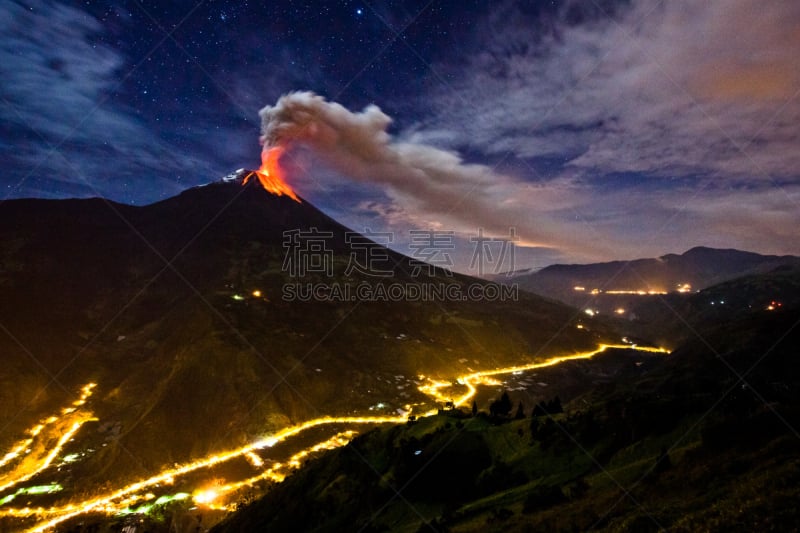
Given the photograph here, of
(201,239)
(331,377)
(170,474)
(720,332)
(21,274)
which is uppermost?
(201,239)

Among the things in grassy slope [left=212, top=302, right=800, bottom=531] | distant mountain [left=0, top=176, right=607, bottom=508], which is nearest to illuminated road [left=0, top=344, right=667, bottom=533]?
distant mountain [left=0, top=176, right=607, bottom=508]

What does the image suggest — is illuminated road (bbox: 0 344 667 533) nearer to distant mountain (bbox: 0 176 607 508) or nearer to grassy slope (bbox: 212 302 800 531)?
distant mountain (bbox: 0 176 607 508)

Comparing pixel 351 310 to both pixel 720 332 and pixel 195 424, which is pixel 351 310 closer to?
pixel 195 424

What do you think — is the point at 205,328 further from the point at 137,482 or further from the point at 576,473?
the point at 576,473

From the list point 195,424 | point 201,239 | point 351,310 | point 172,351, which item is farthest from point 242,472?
point 201,239

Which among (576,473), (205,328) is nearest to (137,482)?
(205,328)
